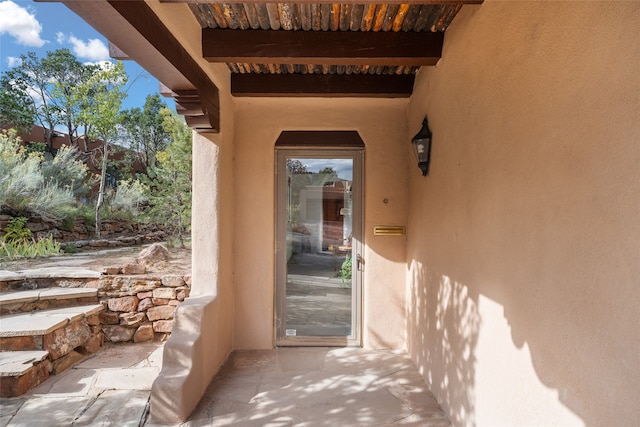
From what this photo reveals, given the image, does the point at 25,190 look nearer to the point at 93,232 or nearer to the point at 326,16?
the point at 93,232

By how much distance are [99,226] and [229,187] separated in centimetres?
631

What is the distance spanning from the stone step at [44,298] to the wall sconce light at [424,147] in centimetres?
395

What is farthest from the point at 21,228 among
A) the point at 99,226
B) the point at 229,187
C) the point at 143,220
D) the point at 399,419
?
the point at 399,419

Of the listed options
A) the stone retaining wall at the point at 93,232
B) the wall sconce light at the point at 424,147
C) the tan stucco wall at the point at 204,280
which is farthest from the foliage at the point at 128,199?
the wall sconce light at the point at 424,147

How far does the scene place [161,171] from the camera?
6.34 metres

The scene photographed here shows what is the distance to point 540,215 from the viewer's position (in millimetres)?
1377

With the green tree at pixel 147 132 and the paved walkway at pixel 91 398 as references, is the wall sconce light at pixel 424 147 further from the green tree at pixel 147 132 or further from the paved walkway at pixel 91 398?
the green tree at pixel 147 132

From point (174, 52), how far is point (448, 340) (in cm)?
269

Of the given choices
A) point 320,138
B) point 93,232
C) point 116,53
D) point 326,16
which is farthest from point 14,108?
point 326,16

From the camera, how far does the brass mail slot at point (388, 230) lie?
137 inches

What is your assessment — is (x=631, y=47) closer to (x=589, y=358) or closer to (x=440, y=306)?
(x=589, y=358)

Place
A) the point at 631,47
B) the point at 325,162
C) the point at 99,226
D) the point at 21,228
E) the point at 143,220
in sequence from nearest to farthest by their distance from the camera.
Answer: the point at 631,47, the point at 325,162, the point at 21,228, the point at 99,226, the point at 143,220

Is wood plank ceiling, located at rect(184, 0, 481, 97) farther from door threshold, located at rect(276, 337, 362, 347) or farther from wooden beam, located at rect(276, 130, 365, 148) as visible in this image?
door threshold, located at rect(276, 337, 362, 347)

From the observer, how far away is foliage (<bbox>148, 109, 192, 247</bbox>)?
6.00 m
